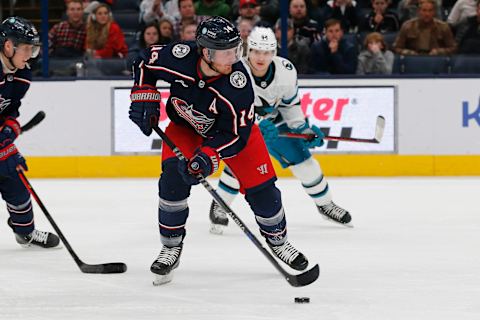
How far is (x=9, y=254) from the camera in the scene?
4.54 meters

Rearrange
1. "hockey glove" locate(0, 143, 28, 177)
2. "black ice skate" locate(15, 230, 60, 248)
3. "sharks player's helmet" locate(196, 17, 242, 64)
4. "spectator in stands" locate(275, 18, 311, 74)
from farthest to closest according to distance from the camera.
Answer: "spectator in stands" locate(275, 18, 311, 74)
"black ice skate" locate(15, 230, 60, 248)
"hockey glove" locate(0, 143, 28, 177)
"sharks player's helmet" locate(196, 17, 242, 64)

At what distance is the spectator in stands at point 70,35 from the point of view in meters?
7.60

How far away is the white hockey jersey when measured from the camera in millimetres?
4957

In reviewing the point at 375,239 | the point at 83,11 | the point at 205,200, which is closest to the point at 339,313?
the point at 375,239

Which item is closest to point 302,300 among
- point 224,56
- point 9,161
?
point 224,56

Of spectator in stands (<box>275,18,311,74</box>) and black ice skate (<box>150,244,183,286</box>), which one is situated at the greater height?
black ice skate (<box>150,244,183,286</box>)

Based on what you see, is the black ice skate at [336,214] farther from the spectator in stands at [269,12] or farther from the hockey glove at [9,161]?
the spectator in stands at [269,12]

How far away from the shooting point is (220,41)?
141 inches

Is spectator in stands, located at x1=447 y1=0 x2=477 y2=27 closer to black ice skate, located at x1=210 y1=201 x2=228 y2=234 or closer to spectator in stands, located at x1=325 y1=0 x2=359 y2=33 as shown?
spectator in stands, located at x1=325 y1=0 x2=359 y2=33

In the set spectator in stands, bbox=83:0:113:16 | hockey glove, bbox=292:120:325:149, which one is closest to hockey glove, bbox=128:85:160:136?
hockey glove, bbox=292:120:325:149

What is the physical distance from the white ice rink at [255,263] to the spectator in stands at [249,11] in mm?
1539

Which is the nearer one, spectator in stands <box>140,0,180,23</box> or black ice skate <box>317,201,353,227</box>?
black ice skate <box>317,201,353,227</box>

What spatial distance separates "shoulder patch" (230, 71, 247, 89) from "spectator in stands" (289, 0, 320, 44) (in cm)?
394

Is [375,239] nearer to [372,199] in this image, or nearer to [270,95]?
[270,95]
